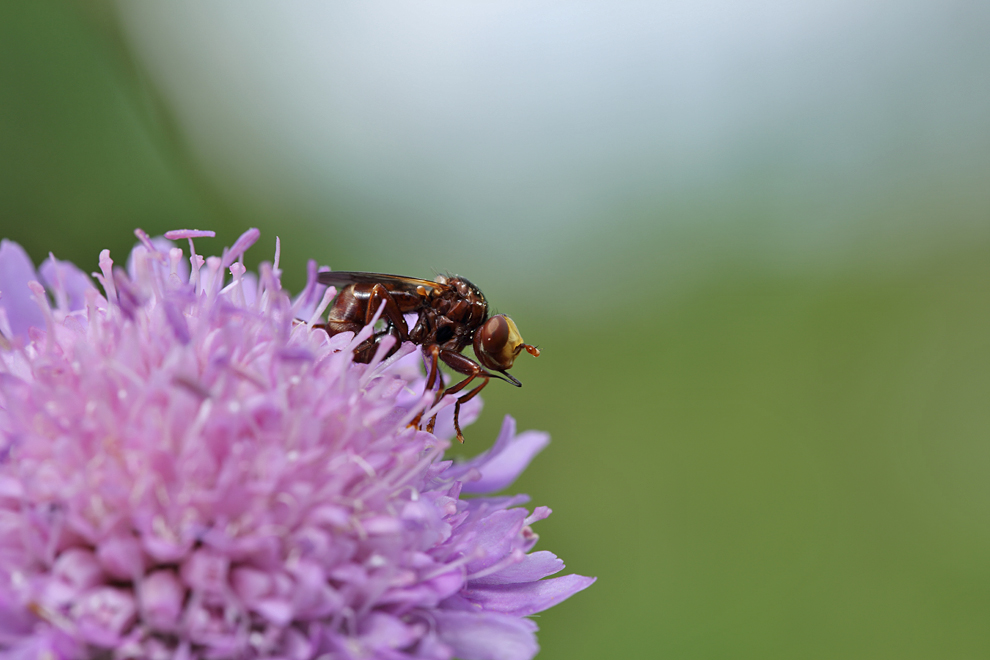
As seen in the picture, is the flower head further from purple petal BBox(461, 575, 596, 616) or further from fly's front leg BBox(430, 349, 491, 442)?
fly's front leg BBox(430, 349, 491, 442)

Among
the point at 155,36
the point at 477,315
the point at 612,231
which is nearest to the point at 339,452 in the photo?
the point at 477,315

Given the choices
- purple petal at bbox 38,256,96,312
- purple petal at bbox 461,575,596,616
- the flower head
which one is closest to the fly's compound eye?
the flower head

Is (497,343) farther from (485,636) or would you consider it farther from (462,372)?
(485,636)

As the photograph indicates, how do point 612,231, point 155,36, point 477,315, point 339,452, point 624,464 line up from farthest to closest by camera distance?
1. point 612,231
2. point 624,464
3. point 155,36
4. point 477,315
5. point 339,452

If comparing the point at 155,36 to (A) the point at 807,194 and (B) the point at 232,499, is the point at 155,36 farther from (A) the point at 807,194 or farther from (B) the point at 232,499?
(A) the point at 807,194

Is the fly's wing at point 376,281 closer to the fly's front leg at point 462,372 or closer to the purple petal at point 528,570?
the fly's front leg at point 462,372

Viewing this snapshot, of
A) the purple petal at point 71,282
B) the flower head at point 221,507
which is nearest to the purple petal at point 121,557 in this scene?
the flower head at point 221,507
